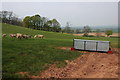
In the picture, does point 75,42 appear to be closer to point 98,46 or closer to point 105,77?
point 98,46

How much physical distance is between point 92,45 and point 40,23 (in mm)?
53877

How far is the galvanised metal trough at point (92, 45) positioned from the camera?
14.4 meters

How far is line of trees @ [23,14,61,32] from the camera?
63781 mm

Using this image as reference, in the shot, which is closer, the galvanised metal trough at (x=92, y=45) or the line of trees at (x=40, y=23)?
the galvanised metal trough at (x=92, y=45)

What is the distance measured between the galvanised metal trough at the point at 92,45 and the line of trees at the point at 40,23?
50.5 metres

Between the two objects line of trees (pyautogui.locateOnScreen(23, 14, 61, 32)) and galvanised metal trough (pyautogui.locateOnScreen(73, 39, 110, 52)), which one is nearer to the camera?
galvanised metal trough (pyautogui.locateOnScreen(73, 39, 110, 52))

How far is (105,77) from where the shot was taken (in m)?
6.95

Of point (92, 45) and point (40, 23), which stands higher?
point (40, 23)

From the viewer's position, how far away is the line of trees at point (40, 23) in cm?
6378

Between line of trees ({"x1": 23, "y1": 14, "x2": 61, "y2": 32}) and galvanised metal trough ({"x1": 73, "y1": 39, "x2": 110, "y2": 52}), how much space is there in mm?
50472

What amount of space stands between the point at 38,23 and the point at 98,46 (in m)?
53.6

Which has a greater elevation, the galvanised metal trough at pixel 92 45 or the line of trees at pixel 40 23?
the line of trees at pixel 40 23

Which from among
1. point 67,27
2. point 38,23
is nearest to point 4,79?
point 38,23

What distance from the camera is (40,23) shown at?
6656cm
